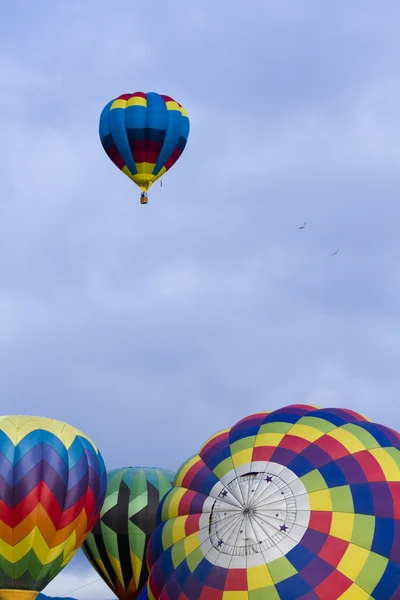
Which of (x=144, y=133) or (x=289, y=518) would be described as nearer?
(x=289, y=518)

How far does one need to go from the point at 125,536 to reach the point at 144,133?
11563mm

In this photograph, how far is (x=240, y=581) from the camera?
1919 cm

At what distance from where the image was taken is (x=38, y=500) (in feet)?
84.1

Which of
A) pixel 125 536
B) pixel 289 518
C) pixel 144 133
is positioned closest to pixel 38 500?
pixel 125 536

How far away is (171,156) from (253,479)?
18.2m

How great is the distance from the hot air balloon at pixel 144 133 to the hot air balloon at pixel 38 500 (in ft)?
38.5

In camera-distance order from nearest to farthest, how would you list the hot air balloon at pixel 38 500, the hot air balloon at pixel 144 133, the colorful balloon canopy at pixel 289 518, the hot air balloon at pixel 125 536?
the colorful balloon canopy at pixel 289 518
the hot air balloon at pixel 38 500
the hot air balloon at pixel 125 536
the hot air balloon at pixel 144 133

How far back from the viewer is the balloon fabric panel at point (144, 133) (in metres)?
35.7

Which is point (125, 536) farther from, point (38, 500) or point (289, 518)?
point (289, 518)

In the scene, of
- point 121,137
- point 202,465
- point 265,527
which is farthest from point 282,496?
point 121,137

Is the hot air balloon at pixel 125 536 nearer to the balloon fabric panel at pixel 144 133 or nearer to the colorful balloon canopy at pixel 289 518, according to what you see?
the colorful balloon canopy at pixel 289 518

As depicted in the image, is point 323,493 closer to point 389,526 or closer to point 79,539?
point 389,526

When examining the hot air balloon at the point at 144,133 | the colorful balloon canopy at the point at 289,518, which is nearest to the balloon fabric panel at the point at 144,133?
the hot air balloon at the point at 144,133

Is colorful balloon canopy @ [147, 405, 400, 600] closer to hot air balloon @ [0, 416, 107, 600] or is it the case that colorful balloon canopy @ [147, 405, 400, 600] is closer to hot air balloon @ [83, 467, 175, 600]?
hot air balloon @ [0, 416, 107, 600]
